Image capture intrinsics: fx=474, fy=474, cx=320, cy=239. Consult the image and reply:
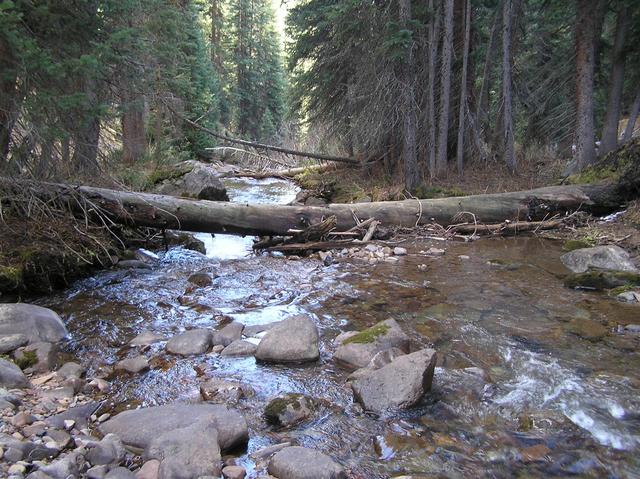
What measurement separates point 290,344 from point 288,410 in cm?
110

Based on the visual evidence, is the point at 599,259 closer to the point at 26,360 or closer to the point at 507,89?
the point at 26,360

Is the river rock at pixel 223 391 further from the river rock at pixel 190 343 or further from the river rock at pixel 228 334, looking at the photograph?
the river rock at pixel 228 334

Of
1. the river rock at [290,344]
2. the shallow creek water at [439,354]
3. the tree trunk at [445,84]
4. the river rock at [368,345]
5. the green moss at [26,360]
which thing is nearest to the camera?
the shallow creek water at [439,354]

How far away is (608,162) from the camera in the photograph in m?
11.5

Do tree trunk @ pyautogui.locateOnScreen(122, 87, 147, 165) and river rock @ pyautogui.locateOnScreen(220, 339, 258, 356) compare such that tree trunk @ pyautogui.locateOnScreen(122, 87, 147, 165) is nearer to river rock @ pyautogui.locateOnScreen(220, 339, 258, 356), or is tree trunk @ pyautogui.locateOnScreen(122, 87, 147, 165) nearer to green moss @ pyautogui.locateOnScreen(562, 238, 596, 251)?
river rock @ pyautogui.locateOnScreen(220, 339, 258, 356)

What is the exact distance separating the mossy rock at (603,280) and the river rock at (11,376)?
7114 mm

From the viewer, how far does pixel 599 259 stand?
798 centimetres

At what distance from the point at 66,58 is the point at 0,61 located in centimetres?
79

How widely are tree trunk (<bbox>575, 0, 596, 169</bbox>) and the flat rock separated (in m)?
12.4

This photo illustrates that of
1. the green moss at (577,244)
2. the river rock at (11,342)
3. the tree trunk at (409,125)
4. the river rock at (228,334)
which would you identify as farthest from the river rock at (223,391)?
the tree trunk at (409,125)

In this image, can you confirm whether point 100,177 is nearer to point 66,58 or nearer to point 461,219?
point 66,58

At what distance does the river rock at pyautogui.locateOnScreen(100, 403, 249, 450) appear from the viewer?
3.49m

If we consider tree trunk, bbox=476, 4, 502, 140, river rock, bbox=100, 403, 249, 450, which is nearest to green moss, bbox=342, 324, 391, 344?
river rock, bbox=100, 403, 249, 450

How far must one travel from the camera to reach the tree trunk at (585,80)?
1248 cm
